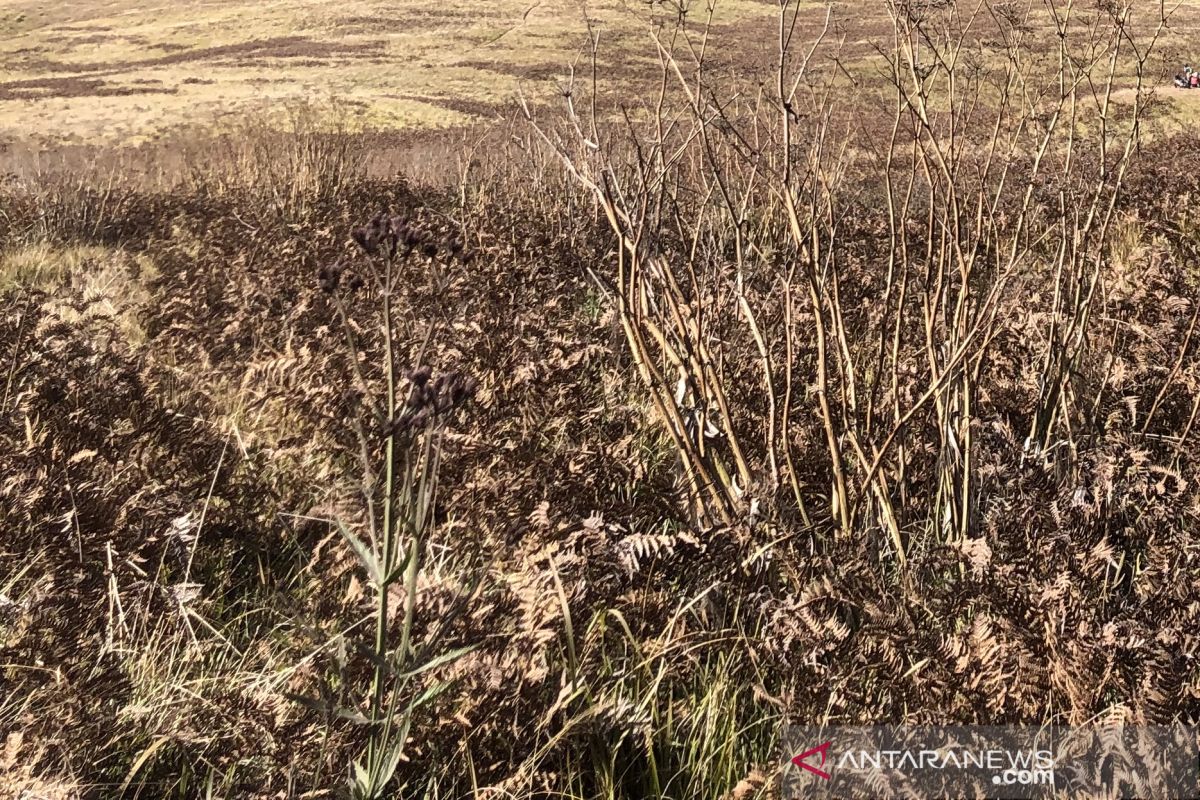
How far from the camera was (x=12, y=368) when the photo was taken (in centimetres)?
282

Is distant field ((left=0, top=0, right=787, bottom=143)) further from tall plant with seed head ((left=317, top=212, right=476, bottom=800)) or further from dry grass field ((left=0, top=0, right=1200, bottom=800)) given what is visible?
tall plant with seed head ((left=317, top=212, right=476, bottom=800))

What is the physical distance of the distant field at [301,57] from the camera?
22.2 metres

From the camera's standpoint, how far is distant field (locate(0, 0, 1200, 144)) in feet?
72.8

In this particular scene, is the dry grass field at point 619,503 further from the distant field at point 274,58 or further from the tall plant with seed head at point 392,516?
the distant field at point 274,58

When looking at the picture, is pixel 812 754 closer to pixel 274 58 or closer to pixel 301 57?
pixel 301 57

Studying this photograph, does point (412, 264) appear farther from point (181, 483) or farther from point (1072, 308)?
point (1072, 308)

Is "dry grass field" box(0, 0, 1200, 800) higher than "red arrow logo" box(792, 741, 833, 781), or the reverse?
"dry grass field" box(0, 0, 1200, 800)

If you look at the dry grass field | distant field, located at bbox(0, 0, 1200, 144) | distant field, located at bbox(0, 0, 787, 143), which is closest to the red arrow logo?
the dry grass field

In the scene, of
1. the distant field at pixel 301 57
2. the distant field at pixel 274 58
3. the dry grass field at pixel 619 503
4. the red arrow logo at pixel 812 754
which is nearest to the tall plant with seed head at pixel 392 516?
the dry grass field at pixel 619 503

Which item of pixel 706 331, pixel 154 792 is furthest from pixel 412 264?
pixel 154 792

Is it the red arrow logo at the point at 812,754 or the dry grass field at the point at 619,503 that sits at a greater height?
the dry grass field at the point at 619,503

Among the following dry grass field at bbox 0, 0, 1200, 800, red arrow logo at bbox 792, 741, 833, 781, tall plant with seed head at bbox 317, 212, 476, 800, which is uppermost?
tall plant with seed head at bbox 317, 212, 476, 800

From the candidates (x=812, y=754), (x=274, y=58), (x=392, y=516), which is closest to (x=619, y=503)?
Answer: (x=812, y=754)

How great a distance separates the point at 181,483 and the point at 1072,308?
104 inches
